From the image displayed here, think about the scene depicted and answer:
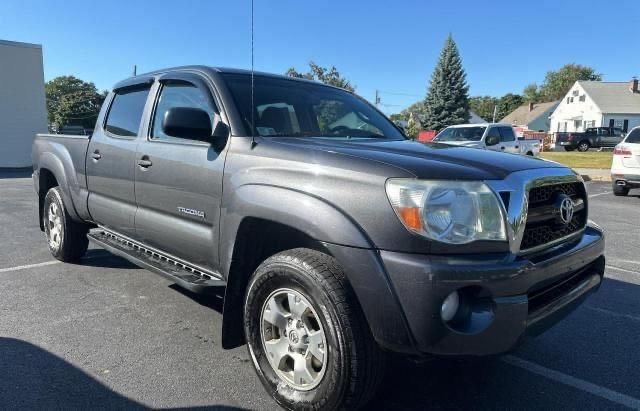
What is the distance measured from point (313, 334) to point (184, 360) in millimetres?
1145

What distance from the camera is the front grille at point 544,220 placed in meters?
2.47

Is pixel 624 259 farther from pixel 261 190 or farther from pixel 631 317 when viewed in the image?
pixel 261 190

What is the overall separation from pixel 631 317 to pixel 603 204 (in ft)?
25.2

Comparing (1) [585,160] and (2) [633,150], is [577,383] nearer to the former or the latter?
(2) [633,150]

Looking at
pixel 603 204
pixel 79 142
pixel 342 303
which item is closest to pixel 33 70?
pixel 79 142

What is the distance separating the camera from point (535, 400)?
2787mm

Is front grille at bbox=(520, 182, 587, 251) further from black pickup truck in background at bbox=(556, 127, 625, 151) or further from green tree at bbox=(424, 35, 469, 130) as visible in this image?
green tree at bbox=(424, 35, 469, 130)

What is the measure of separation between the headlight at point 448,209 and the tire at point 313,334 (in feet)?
1.49

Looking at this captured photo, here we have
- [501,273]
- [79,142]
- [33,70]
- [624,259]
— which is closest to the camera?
[501,273]

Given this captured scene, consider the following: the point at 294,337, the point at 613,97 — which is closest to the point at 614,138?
the point at 613,97

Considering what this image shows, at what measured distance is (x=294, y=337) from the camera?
260cm

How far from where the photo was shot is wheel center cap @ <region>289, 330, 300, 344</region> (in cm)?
258

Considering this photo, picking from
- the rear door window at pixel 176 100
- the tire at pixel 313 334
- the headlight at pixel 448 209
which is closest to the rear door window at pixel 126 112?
the rear door window at pixel 176 100

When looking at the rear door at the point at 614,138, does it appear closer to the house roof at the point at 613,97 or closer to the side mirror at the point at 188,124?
the house roof at the point at 613,97
